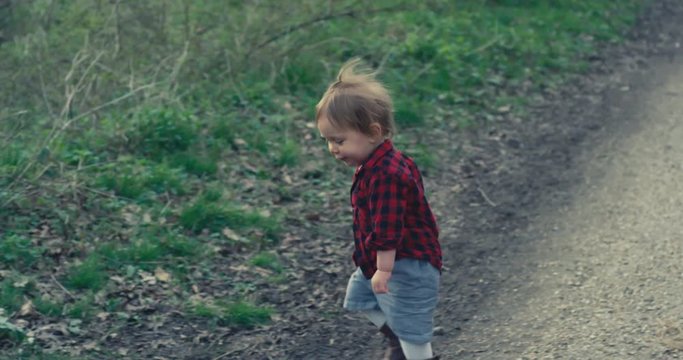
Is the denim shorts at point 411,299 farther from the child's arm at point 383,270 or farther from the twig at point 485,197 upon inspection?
the twig at point 485,197

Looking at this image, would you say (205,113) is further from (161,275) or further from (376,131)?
(376,131)

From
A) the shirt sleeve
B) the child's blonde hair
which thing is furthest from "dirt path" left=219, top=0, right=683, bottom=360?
the child's blonde hair

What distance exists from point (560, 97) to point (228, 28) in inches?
122

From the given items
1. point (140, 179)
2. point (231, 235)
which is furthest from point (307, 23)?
point (231, 235)

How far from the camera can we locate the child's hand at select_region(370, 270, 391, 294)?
15.6 feet

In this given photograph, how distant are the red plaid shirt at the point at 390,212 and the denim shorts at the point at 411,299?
52 mm

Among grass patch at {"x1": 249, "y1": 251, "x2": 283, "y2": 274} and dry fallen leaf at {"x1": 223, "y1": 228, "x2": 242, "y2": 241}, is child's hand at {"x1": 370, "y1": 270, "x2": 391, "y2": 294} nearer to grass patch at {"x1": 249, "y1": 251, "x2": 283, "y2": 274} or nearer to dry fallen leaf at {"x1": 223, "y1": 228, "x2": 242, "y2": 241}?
grass patch at {"x1": 249, "y1": 251, "x2": 283, "y2": 274}

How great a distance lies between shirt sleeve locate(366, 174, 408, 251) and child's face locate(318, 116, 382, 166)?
14cm

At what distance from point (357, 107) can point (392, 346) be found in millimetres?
1309

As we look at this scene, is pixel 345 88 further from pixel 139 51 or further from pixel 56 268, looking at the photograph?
pixel 139 51

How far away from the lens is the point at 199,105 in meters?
8.82

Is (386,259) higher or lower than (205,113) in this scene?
higher

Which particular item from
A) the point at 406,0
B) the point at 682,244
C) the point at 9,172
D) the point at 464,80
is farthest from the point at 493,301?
the point at 406,0

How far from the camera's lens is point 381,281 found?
15.6 feet
